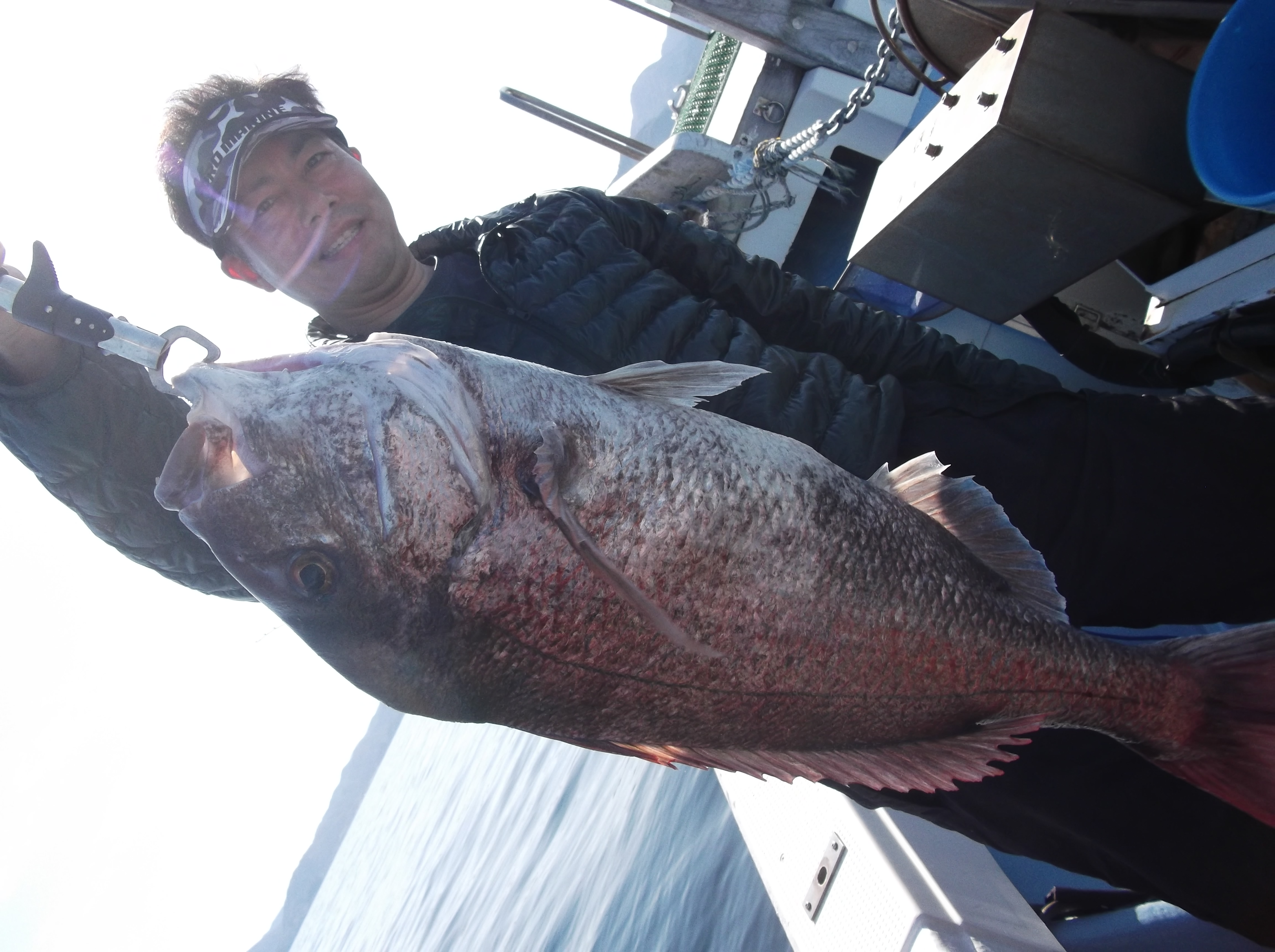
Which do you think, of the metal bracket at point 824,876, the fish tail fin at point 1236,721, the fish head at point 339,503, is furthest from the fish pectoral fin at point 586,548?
the metal bracket at point 824,876

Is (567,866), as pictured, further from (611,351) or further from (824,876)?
(611,351)

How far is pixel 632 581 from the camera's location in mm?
1429

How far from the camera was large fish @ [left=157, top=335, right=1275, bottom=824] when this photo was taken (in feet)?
4.71

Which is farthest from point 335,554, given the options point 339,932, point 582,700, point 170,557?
point 339,932

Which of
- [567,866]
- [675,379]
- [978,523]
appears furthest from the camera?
[567,866]

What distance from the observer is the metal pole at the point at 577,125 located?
777 centimetres

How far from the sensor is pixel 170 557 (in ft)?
9.30

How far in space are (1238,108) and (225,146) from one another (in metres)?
3.04

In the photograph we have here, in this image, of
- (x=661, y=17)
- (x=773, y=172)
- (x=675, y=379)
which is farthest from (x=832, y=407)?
(x=661, y=17)

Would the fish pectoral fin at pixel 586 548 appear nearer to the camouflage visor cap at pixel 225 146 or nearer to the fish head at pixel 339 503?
the fish head at pixel 339 503

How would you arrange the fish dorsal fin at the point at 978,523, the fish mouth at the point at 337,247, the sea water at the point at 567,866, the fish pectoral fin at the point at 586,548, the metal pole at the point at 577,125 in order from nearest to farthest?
the fish pectoral fin at the point at 586,548, the fish dorsal fin at the point at 978,523, the fish mouth at the point at 337,247, the sea water at the point at 567,866, the metal pole at the point at 577,125

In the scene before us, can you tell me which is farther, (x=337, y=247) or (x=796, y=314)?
(x=796, y=314)

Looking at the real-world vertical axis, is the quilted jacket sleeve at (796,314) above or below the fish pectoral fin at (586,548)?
above

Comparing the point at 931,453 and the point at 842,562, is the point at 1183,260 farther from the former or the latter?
the point at 842,562
